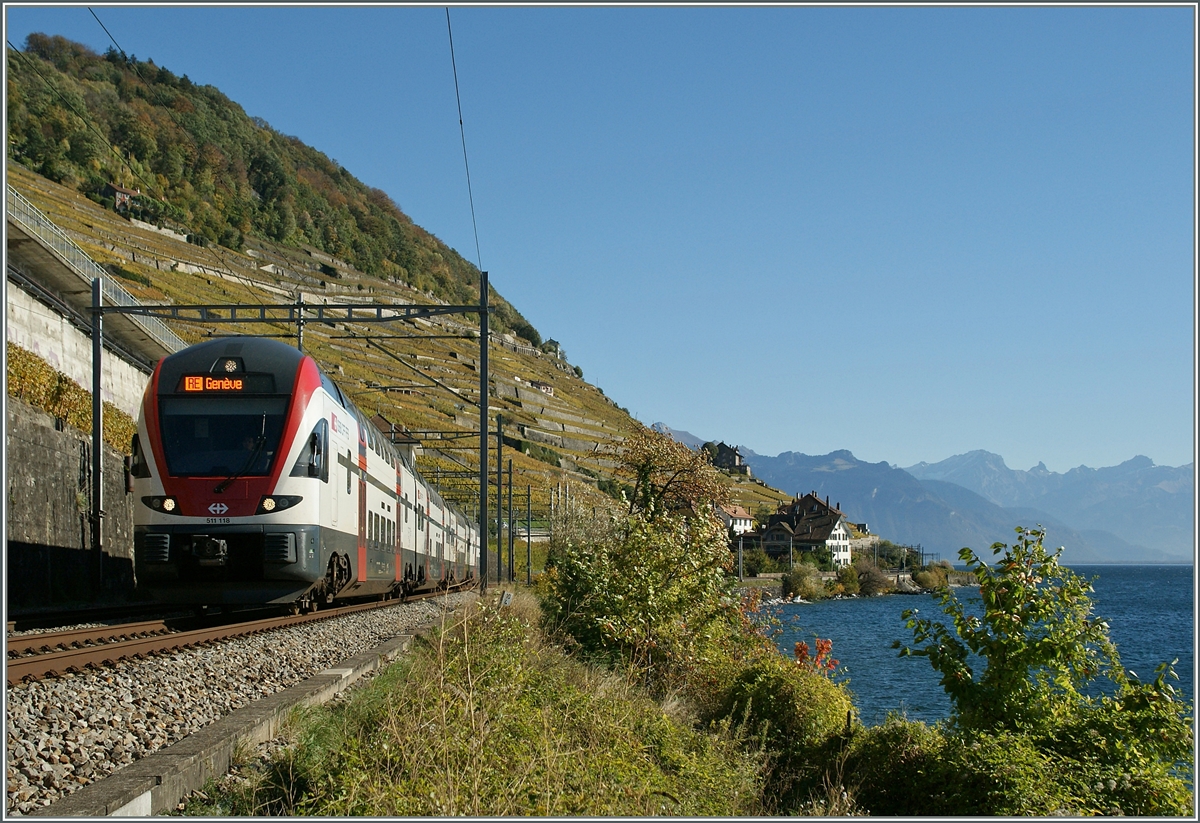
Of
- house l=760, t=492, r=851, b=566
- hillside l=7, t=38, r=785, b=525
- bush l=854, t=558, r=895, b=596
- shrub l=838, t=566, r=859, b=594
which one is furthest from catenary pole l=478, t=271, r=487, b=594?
house l=760, t=492, r=851, b=566

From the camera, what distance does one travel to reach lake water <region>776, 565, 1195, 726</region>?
88.3 feet

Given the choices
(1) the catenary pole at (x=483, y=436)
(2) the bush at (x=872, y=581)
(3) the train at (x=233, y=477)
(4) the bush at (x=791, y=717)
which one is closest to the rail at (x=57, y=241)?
(1) the catenary pole at (x=483, y=436)

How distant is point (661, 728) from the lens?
982 centimetres

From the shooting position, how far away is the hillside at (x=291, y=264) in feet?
250

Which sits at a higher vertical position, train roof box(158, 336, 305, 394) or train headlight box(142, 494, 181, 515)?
train roof box(158, 336, 305, 394)

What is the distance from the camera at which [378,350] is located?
303 ft

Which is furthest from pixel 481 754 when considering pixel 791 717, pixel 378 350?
pixel 378 350

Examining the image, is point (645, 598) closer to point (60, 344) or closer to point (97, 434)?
point (97, 434)

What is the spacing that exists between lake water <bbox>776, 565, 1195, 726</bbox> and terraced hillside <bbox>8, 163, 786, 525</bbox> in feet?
45.3

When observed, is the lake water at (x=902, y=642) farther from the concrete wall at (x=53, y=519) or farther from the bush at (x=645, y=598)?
the concrete wall at (x=53, y=519)

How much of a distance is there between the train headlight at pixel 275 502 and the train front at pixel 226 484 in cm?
1

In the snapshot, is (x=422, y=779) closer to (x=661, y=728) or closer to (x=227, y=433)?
(x=661, y=728)

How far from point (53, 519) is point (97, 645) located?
10.8 m

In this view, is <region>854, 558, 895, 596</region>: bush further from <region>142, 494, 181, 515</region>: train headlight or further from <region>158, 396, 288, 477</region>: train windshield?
<region>142, 494, 181, 515</region>: train headlight
